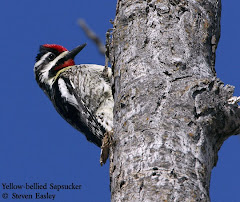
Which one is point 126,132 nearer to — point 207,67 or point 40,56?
point 207,67

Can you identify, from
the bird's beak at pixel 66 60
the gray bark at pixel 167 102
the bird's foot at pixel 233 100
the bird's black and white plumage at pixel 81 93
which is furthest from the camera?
the bird's beak at pixel 66 60

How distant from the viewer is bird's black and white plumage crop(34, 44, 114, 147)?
Answer: 446 cm

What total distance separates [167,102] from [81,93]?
263cm

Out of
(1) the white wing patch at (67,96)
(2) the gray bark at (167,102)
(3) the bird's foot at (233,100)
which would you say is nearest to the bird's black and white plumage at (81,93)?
(1) the white wing patch at (67,96)

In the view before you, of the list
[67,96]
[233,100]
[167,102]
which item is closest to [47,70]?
[67,96]

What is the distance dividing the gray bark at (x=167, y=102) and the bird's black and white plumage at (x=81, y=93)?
174 centimetres

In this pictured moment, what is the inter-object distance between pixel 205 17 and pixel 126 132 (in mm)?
987

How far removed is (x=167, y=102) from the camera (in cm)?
211

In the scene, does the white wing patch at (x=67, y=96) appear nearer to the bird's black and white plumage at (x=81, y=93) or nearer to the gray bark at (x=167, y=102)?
the bird's black and white plumage at (x=81, y=93)

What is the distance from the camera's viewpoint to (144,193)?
1.78m

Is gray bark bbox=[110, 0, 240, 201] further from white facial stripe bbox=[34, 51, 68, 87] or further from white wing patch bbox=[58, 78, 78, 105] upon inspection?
white facial stripe bbox=[34, 51, 68, 87]

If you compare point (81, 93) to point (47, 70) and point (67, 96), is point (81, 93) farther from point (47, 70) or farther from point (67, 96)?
point (47, 70)

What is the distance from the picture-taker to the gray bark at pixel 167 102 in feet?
6.12

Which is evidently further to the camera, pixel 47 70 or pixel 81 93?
pixel 47 70
